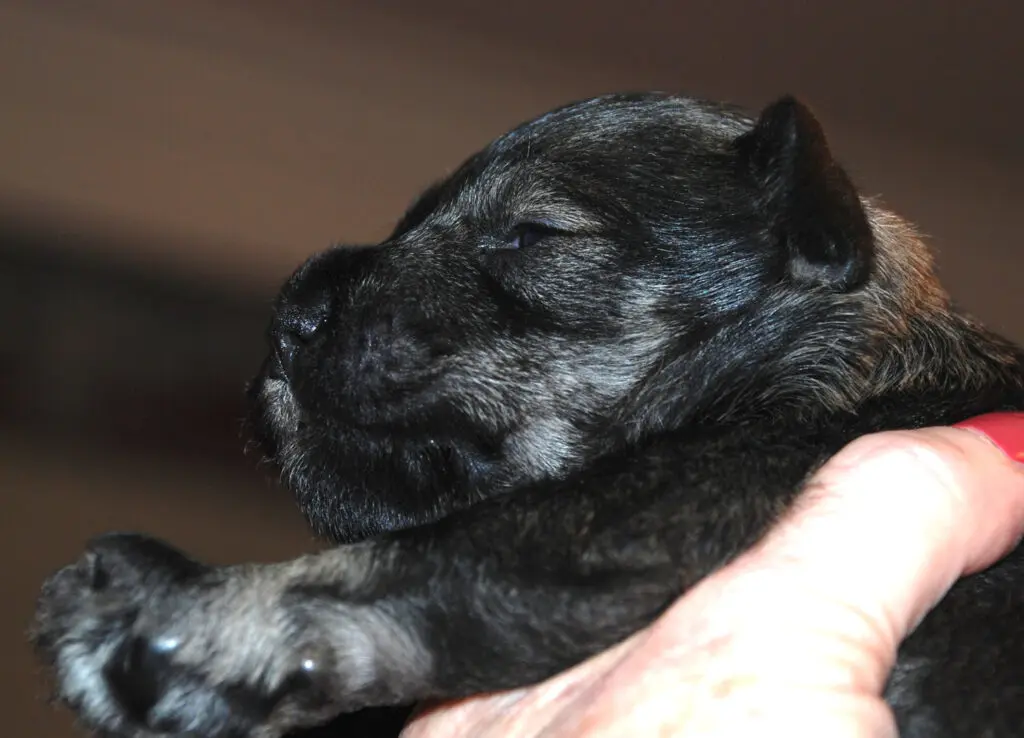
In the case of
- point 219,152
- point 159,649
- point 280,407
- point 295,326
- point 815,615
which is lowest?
point 815,615

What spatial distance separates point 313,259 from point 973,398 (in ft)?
3.69

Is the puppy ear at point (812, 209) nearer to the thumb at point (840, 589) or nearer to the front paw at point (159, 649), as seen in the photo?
the thumb at point (840, 589)

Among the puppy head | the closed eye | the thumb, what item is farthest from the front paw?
the closed eye

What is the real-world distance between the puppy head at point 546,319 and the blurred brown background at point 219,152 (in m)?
2.93

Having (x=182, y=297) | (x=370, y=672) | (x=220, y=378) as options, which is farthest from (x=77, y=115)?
(x=370, y=672)

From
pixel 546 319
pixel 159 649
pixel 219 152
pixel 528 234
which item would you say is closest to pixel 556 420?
pixel 546 319

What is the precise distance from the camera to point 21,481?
4613mm

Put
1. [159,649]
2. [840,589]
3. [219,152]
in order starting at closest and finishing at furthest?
[159,649] < [840,589] < [219,152]

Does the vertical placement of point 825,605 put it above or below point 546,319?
below

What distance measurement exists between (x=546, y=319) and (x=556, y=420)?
0.16 metres

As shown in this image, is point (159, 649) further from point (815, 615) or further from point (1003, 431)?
point (1003, 431)

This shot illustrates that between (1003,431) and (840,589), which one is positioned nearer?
(840,589)

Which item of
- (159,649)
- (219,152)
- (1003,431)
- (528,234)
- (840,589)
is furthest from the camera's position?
(219,152)

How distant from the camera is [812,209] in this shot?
63.3 inches
